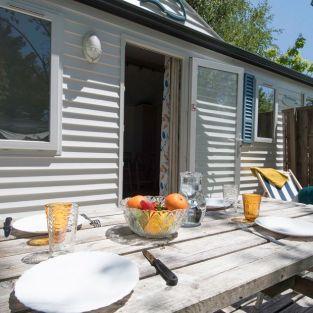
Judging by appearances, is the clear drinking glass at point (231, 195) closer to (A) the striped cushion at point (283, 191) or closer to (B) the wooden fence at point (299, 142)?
(A) the striped cushion at point (283, 191)

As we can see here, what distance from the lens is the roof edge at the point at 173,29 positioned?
3543 millimetres

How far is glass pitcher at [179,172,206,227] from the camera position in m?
1.55

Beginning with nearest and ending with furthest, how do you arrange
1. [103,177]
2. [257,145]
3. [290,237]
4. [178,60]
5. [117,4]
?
1. [290,237]
2. [117,4]
3. [103,177]
4. [178,60]
5. [257,145]

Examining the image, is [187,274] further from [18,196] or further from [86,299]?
[18,196]

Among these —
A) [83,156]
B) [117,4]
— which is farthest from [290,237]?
[117,4]

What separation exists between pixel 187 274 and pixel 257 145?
5.35 meters

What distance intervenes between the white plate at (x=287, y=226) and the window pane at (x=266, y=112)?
4.76 meters

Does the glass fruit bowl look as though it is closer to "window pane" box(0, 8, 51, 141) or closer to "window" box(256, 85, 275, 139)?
"window pane" box(0, 8, 51, 141)

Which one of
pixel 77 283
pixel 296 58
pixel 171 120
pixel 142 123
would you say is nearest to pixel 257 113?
pixel 171 120

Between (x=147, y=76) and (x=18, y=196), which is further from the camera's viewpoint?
(x=147, y=76)

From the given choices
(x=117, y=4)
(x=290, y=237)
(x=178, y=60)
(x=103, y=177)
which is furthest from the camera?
(x=178, y=60)

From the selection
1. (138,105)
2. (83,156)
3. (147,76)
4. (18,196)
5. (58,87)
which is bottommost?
(18,196)

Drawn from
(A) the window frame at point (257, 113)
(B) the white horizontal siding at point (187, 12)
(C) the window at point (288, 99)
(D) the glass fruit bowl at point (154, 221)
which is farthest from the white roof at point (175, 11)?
(D) the glass fruit bowl at point (154, 221)

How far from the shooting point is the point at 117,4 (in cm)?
353
